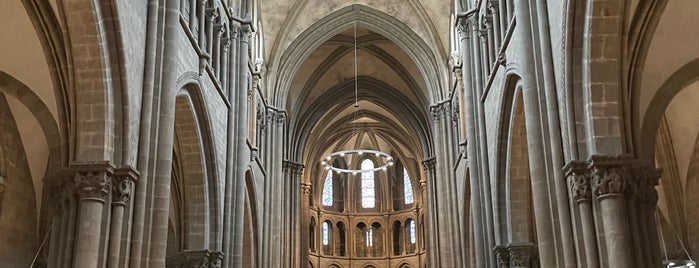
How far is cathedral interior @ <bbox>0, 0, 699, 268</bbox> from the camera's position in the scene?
13.0 m

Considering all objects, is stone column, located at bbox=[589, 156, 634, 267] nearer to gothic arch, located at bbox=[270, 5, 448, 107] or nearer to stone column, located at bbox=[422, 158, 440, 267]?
gothic arch, located at bbox=[270, 5, 448, 107]

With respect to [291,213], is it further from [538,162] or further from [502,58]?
[538,162]

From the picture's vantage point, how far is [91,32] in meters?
13.5

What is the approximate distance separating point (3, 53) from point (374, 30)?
1963 cm

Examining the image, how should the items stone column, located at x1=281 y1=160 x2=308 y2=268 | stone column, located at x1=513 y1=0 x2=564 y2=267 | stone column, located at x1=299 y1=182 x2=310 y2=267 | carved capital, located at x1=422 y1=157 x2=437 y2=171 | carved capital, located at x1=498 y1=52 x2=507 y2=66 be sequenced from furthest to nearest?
stone column, located at x1=299 y1=182 x2=310 y2=267, carved capital, located at x1=422 y1=157 x2=437 y2=171, stone column, located at x1=281 y1=160 x2=308 y2=268, carved capital, located at x1=498 y1=52 x2=507 y2=66, stone column, located at x1=513 y1=0 x2=564 y2=267

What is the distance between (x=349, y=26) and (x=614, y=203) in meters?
22.5

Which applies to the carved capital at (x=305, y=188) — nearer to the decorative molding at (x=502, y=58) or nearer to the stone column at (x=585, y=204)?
the decorative molding at (x=502, y=58)

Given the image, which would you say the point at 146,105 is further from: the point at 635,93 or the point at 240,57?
the point at 240,57

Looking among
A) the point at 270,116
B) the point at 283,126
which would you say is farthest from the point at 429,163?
the point at 270,116

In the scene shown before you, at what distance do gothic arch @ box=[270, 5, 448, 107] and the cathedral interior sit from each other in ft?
0.28

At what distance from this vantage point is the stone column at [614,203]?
40.1 feet

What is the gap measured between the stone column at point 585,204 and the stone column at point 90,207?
758 centimetres

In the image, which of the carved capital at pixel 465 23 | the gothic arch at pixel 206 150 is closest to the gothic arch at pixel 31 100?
the gothic arch at pixel 206 150

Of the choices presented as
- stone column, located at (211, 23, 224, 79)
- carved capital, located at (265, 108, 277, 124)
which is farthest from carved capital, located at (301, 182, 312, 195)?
stone column, located at (211, 23, 224, 79)
